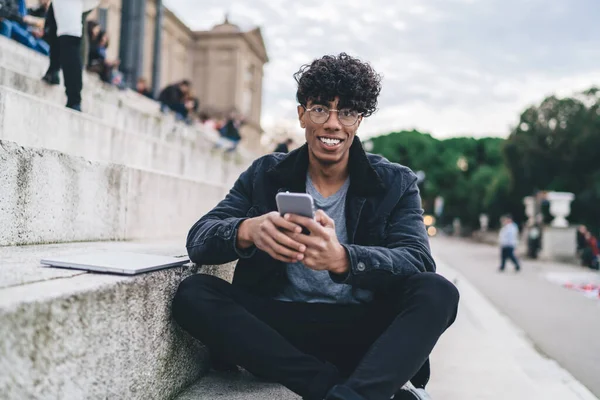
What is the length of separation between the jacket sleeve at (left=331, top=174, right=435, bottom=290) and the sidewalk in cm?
122

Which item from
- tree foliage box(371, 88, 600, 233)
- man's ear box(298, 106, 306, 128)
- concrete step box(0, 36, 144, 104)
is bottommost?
man's ear box(298, 106, 306, 128)

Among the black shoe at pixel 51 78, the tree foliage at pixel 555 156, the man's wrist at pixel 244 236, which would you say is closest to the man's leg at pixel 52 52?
the black shoe at pixel 51 78

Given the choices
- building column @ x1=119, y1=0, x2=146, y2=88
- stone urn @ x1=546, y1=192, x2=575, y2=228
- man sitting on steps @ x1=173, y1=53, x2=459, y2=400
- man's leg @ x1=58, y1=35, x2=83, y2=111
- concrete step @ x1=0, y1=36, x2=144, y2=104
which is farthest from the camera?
stone urn @ x1=546, y1=192, x2=575, y2=228

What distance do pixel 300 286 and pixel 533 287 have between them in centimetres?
1145

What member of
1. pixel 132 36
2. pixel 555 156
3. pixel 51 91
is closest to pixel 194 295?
pixel 51 91

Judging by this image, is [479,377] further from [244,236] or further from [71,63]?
[71,63]

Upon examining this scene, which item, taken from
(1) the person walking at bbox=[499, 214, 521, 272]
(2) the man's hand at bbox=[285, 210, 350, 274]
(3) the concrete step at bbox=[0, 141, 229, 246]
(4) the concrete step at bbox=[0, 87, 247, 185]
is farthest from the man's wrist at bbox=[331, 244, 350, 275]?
(1) the person walking at bbox=[499, 214, 521, 272]

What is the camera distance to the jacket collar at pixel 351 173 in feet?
8.27

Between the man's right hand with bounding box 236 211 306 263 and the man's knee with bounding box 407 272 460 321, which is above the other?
the man's right hand with bounding box 236 211 306 263

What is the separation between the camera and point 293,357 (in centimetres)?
197

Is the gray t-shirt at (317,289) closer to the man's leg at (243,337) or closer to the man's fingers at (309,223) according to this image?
the man's leg at (243,337)

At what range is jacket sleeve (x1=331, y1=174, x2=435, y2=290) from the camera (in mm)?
2129

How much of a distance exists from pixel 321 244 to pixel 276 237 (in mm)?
180

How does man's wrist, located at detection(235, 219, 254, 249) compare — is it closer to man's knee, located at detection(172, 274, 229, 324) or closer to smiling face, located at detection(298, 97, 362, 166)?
man's knee, located at detection(172, 274, 229, 324)
